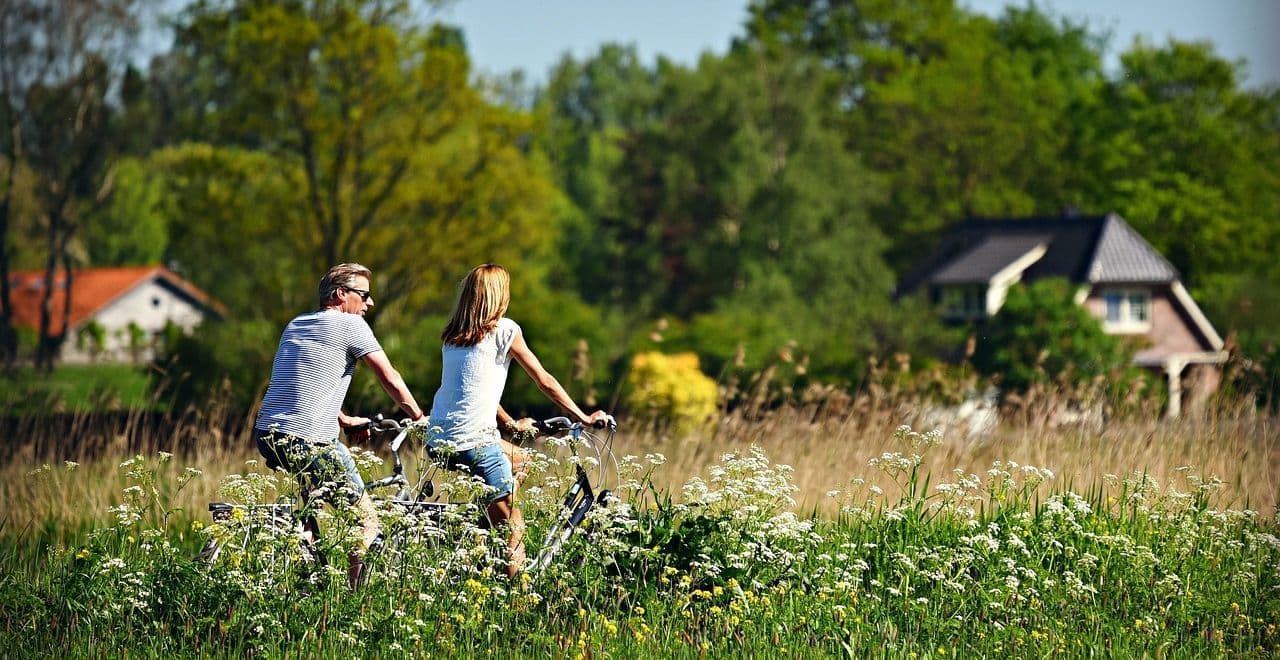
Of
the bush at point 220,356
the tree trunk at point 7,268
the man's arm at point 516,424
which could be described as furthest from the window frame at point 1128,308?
the man's arm at point 516,424

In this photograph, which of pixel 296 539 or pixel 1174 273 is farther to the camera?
pixel 1174 273

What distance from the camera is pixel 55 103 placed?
1363 inches

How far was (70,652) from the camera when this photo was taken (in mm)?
5430

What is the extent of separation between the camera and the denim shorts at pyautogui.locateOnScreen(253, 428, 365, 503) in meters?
5.43

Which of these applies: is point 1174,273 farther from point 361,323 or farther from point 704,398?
point 361,323

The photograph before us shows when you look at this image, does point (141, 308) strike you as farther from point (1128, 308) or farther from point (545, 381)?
point (545, 381)

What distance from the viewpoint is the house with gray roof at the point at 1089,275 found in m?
40.9

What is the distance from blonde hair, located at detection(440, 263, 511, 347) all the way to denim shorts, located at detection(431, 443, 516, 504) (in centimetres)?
46

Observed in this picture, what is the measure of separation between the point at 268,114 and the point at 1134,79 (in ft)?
97.1

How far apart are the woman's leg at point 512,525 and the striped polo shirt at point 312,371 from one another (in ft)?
2.53

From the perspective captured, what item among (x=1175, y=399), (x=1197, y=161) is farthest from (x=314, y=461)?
(x=1197, y=161)

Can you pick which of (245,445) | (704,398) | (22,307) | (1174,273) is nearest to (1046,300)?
(1174,273)

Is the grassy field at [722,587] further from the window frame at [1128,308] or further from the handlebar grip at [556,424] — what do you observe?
the window frame at [1128,308]

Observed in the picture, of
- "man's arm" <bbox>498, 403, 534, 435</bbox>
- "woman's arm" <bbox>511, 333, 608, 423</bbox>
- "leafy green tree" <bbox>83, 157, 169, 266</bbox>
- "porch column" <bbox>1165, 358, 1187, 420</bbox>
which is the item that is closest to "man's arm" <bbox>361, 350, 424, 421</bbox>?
"man's arm" <bbox>498, 403, 534, 435</bbox>
